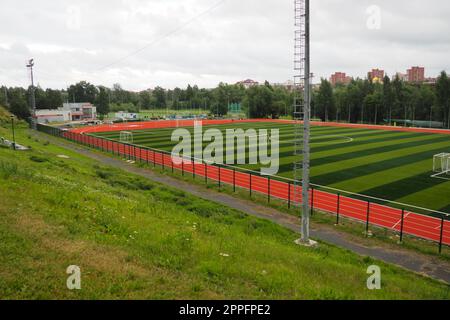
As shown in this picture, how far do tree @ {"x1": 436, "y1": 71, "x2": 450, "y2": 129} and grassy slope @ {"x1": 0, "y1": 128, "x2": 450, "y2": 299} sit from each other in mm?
80637

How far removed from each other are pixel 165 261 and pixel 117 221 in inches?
158

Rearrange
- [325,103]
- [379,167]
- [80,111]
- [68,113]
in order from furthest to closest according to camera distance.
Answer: [80,111] → [68,113] → [325,103] → [379,167]

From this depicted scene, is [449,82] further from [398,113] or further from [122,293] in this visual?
[122,293]

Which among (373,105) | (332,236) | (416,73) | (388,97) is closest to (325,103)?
(373,105)

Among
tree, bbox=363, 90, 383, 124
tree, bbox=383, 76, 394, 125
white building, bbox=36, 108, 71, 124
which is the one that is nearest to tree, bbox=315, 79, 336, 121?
tree, bbox=363, 90, 383, 124

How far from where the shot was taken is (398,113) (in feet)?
305

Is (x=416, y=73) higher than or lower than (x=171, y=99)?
higher

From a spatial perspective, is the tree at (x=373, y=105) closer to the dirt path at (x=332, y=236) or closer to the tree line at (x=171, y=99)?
the tree line at (x=171, y=99)

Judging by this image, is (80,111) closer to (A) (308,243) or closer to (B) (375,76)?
(A) (308,243)

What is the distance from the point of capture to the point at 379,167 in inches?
1321

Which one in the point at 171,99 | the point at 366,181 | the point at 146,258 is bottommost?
the point at 366,181

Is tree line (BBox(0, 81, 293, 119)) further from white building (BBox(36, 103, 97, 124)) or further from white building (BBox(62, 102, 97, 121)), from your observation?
white building (BBox(62, 102, 97, 121))

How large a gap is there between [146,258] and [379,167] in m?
28.7
